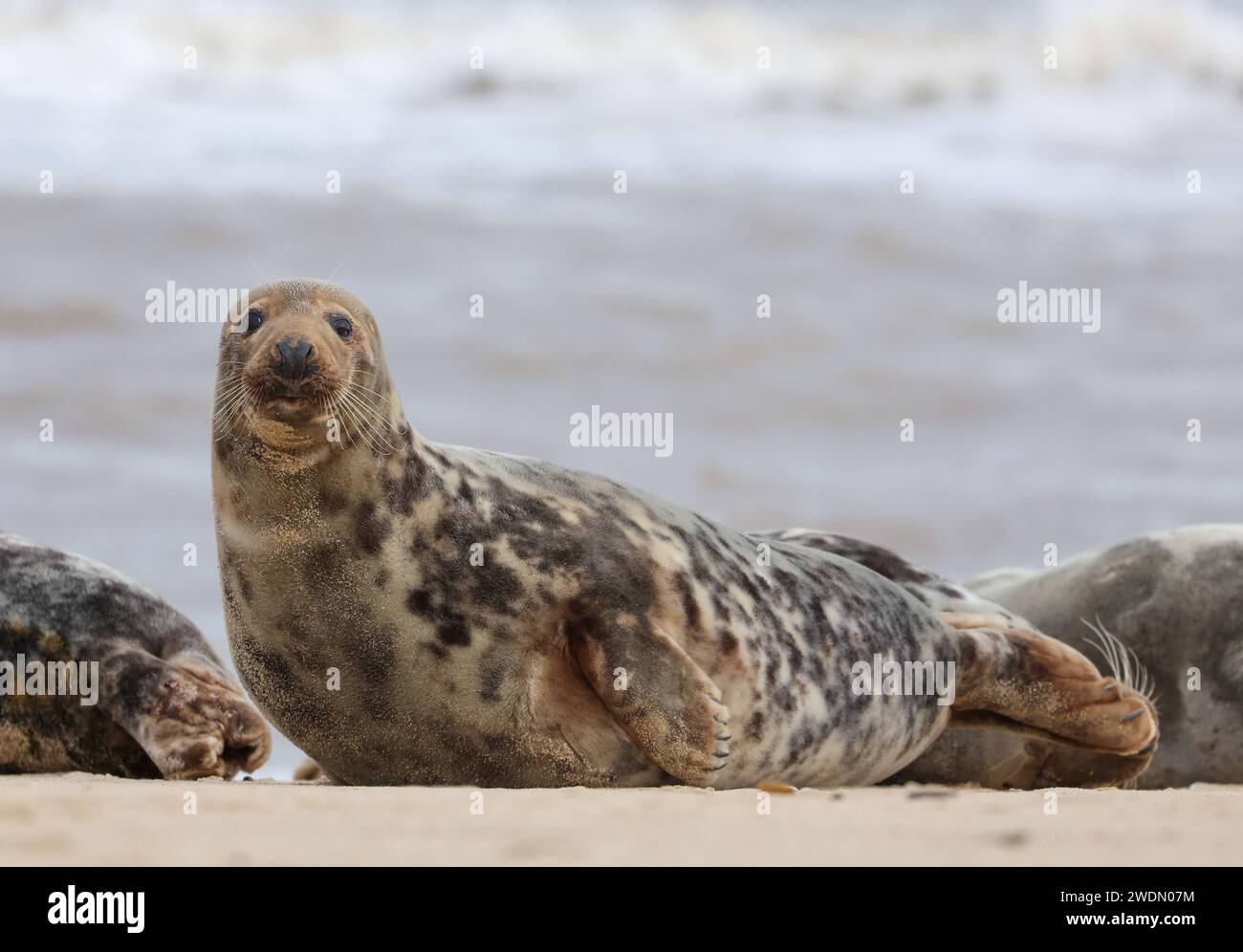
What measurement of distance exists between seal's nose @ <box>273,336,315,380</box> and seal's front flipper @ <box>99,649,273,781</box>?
1.17 metres

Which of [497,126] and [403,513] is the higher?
[497,126]

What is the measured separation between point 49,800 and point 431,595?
3.25 feet

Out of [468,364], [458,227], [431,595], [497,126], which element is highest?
[497,126]

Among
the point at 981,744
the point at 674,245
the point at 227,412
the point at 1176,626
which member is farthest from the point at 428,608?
the point at 674,245

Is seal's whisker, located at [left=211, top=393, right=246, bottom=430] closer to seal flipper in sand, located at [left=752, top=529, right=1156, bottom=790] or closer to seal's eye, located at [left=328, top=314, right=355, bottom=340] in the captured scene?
seal's eye, located at [left=328, top=314, right=355, bottom=340]

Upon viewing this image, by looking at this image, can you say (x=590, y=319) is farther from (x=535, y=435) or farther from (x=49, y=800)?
(x=49, y=800)

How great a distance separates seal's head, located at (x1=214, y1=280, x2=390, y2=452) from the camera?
384cm

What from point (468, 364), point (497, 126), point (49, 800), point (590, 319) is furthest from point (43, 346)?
point (49, 800)

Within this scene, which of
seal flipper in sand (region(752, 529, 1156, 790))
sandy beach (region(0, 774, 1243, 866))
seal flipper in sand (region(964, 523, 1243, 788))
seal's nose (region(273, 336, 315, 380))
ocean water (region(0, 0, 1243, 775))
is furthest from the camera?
ocean water (region(0, 0, 1243, 775))

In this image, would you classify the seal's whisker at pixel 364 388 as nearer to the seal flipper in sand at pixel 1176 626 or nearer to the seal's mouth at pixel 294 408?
the seal's mouth at pixel 294 408

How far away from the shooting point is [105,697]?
474 centimetres

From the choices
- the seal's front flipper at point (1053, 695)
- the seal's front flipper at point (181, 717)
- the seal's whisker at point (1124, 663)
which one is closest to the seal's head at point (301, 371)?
the seal's front flipper at point (181, 717)

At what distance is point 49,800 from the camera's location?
129 inches

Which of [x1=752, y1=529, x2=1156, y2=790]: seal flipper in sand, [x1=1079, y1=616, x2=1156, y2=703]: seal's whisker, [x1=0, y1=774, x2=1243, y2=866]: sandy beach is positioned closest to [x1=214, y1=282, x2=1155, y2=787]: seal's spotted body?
[x1=0, y1=774, x2=1243, y2=866]: sandy beach
